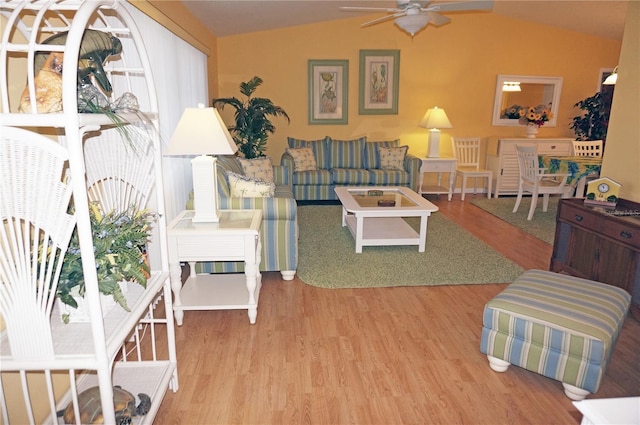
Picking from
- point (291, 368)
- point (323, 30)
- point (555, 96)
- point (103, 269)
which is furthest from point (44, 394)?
point (555, 96)

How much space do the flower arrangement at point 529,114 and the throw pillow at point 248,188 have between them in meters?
5.30

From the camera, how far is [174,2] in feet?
13.3

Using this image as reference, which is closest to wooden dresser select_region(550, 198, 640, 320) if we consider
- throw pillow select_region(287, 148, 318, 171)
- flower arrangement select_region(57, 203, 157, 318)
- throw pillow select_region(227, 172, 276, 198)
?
throw pillow select_region(227, 172, 276, 198)

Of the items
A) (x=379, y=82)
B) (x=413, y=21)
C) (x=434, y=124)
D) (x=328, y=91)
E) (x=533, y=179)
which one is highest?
(x=413, y=21)

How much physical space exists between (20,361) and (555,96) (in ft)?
26.3

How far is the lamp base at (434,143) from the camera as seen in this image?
22.3 feet

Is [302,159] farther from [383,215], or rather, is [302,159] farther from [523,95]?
[523,95]

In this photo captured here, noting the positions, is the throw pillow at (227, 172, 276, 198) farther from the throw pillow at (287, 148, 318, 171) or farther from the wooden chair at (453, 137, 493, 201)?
the wooden chair at (453, 137, 493, 201)

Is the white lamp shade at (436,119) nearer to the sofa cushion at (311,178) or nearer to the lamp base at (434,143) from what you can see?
the lamp base at (434,143)

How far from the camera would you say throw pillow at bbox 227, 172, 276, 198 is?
11.6ft

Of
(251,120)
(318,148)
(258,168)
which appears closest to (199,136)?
(258,168)

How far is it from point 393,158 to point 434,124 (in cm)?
82

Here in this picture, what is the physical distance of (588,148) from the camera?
6531 mm

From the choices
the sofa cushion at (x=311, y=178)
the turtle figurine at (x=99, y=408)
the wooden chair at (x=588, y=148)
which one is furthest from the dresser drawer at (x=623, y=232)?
the wooden chair at (x=588, y=148)
